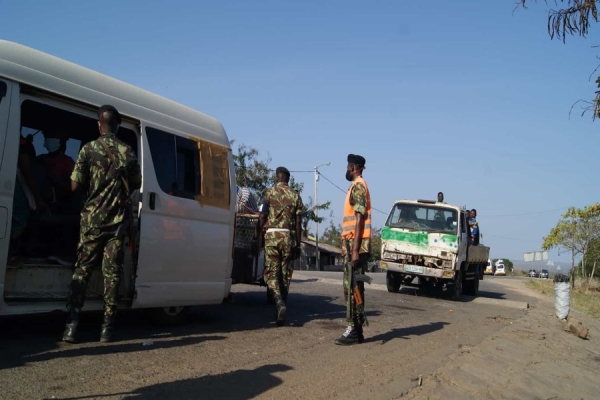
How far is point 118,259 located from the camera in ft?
16.8

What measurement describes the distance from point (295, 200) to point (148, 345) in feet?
9.74

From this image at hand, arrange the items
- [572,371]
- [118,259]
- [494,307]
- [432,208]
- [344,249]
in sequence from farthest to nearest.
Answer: [432,208] → [494,307] → [572,371] → [344,249] → [118,259]

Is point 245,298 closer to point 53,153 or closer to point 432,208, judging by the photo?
point 53,153

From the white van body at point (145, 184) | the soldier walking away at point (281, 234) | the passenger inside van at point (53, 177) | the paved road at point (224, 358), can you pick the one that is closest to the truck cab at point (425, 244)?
the paved road at point (224, 358)

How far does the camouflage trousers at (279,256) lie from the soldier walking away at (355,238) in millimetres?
1167

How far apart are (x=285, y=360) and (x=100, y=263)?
195 cm

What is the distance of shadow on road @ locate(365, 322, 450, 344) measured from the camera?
675cm

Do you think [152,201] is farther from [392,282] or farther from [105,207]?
[392,282]

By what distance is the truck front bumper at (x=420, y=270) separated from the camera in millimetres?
13070

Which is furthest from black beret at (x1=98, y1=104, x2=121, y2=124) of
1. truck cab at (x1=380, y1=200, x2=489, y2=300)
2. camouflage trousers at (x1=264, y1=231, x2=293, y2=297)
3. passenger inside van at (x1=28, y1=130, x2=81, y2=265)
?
truck cab at (x1=380, y1=200, x2=489, y2=300)

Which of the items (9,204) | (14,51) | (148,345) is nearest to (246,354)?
(148,345)

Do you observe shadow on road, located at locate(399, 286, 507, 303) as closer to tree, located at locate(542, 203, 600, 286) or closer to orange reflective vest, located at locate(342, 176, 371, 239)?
orange reflective vest, located at locate(342, 176, 371, 239)

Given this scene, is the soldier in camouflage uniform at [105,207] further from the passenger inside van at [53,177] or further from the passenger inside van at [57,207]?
the passenger inside van at [57,207]

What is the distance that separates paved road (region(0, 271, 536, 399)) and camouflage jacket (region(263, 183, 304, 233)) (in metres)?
→ 1.32
